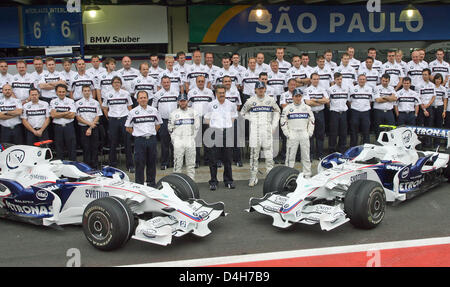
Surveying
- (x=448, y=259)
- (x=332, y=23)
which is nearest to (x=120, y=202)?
(x=448, y=259)

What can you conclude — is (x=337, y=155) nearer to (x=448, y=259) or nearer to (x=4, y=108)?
(x=448, y=259)

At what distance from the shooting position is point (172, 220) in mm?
6352

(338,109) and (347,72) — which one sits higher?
(347,72)

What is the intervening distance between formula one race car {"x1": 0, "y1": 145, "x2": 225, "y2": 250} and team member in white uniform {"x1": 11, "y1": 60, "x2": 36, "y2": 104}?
2.76 meters

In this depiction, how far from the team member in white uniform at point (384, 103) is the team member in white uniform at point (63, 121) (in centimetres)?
679

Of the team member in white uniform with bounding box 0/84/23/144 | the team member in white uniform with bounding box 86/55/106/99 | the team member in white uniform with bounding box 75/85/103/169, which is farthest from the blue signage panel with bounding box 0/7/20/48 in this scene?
the team member in white uniform with bounding box 75/85/103/169

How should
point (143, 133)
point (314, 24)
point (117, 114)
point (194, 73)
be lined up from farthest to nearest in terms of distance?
1. point (314, 24)
2. point (194, 73)
3. point (117, 114)
4. point (143, 133)

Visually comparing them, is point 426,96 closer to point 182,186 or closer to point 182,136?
point 182,136

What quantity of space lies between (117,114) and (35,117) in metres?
1.62

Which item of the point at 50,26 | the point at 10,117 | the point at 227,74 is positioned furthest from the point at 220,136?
the point at 50,26

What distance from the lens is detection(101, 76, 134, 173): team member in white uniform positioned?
1038 cm

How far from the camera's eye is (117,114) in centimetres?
1045

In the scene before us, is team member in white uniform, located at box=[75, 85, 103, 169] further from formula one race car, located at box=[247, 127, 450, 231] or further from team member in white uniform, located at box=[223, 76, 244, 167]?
formula one race car, located at box=[247, 127, 450, 231]

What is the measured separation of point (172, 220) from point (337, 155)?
138 inches
